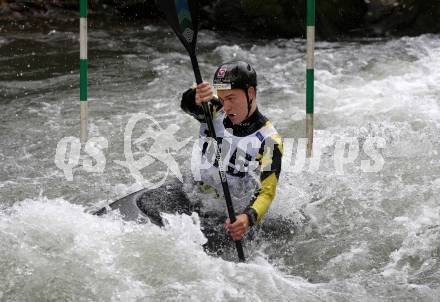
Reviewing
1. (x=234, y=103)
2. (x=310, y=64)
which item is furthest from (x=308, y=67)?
(x=234, y=103)

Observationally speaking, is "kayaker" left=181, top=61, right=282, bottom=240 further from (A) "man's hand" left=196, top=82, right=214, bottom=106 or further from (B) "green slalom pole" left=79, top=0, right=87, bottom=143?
(B) "green slalom pole" left=79, top=0, right=87, bottom=143

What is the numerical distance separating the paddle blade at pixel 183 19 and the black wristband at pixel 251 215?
907mm

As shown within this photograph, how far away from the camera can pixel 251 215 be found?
11.8 feet

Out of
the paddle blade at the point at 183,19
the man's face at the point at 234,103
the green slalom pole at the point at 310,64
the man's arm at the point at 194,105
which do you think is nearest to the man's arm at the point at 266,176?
the man's face at the point at 234,103

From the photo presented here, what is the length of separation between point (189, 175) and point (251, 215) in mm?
674

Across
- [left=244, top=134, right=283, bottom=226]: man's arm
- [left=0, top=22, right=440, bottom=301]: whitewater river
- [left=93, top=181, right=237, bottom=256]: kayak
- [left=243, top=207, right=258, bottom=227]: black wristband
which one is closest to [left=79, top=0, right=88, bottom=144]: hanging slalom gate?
[left=0, top=22, right=440, bottom=301]: whitewater river

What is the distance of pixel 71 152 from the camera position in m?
6.27

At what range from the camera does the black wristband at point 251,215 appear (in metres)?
3.59

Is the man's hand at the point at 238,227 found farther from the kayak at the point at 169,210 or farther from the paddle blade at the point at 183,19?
the paddle blade at the point at 183,19

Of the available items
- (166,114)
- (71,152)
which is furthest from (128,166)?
(166,114)

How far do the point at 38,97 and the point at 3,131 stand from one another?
0.98 meters

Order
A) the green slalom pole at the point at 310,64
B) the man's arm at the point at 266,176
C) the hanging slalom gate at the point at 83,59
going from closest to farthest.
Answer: the man's arm at the point at 266,176, the green slalom pole at the point at 310,64, the hanging slalom gate at the point at 83,59

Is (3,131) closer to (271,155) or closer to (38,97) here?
(38,97)

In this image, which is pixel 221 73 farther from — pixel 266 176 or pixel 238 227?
pixel 238 227
